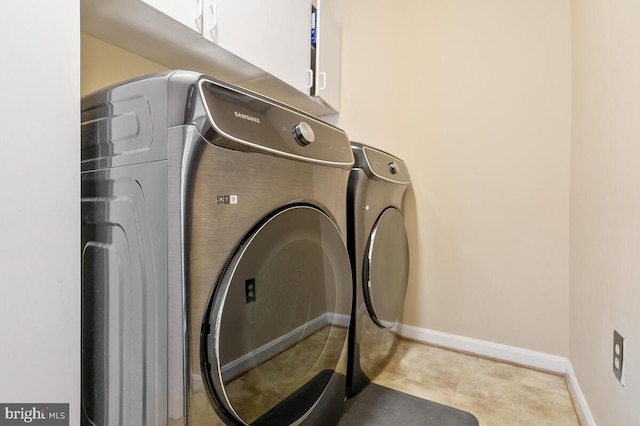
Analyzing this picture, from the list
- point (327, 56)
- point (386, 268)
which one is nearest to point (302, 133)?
point (386, 268)

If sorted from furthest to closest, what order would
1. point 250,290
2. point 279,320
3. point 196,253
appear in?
point 279,320 < point 250,290 < point 196,253

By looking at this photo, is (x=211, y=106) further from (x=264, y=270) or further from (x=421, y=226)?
(x=421, y=226)

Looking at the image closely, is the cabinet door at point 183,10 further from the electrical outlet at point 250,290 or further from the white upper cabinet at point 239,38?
the electrical outlet at point 250,290

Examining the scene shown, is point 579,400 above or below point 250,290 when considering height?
below

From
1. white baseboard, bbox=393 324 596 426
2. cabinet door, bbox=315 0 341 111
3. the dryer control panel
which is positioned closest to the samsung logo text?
the dryer control panel

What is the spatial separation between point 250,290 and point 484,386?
51.9 inches

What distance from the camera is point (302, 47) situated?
1.76m

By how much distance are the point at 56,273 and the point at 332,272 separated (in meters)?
0.72

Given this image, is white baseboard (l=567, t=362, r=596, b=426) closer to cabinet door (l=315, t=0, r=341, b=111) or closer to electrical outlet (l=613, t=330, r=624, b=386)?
electrical outlet (l=613, t=330, r=624, b=386)

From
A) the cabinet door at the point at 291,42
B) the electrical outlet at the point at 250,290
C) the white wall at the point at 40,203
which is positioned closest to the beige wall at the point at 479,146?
the cabinet door at the point at 291,42

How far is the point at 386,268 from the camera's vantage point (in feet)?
4.97

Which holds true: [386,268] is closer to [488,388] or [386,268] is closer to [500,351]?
[488,388]

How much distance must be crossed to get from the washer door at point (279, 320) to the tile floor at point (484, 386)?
→ 0.64m

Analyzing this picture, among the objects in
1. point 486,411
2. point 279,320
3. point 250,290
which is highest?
point 250,290
